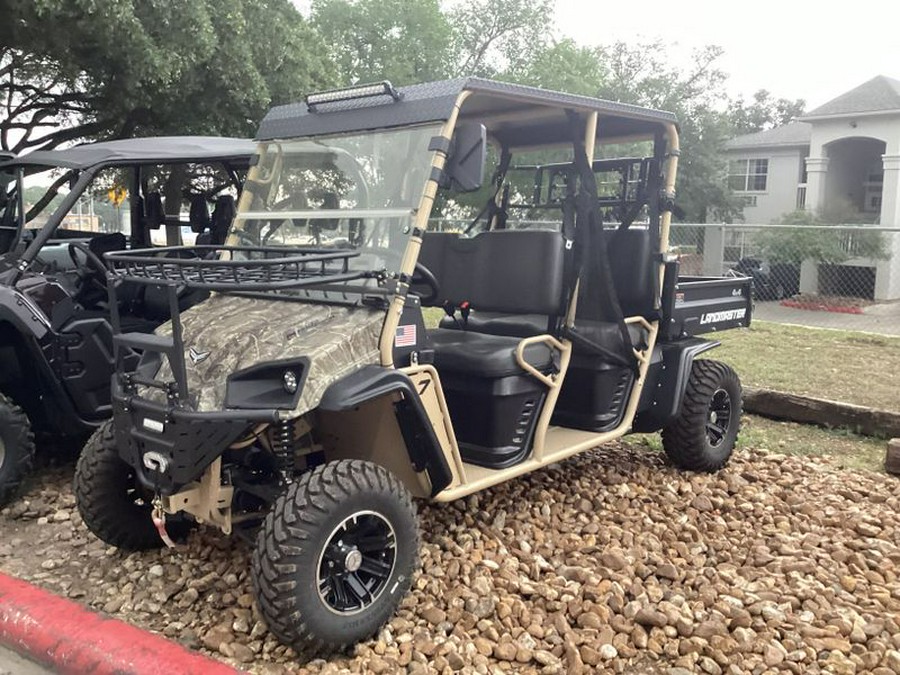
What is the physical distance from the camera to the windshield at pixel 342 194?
3592 mm

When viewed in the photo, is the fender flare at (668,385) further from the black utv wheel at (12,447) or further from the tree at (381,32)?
the tree at (381,32)

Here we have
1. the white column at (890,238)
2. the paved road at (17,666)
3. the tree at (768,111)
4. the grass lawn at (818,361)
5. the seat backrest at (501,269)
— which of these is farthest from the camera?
the tree at (768,111)

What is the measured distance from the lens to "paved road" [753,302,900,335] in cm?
1303

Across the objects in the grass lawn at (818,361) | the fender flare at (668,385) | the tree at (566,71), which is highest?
the tree at (566,71)

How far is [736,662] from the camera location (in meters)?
3.03

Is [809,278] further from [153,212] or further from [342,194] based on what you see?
[342,194]

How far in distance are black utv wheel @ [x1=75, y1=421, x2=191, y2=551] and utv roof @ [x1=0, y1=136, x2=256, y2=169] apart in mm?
2275

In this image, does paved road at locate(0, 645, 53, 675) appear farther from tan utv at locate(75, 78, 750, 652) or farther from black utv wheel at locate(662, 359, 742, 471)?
black utv wheel at locate(662, 359, 742, 471)

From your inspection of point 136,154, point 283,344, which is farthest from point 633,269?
point 136,154

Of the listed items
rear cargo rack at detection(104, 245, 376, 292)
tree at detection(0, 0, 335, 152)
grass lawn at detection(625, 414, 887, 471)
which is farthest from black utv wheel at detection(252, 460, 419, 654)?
tree at detection(0, 0, 335, 152)

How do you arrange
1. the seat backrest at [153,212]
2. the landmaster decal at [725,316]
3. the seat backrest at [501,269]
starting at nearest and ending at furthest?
the seat backrest at [501,269], the landmaster decal at [725,316], the seat backrest at [153,212]

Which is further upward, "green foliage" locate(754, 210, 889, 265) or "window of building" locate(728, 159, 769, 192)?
"window of building" locate(728, 159, 769, 192)

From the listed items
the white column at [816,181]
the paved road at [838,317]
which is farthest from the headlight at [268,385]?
the white column at [816,181]

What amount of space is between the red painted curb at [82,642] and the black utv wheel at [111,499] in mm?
367
